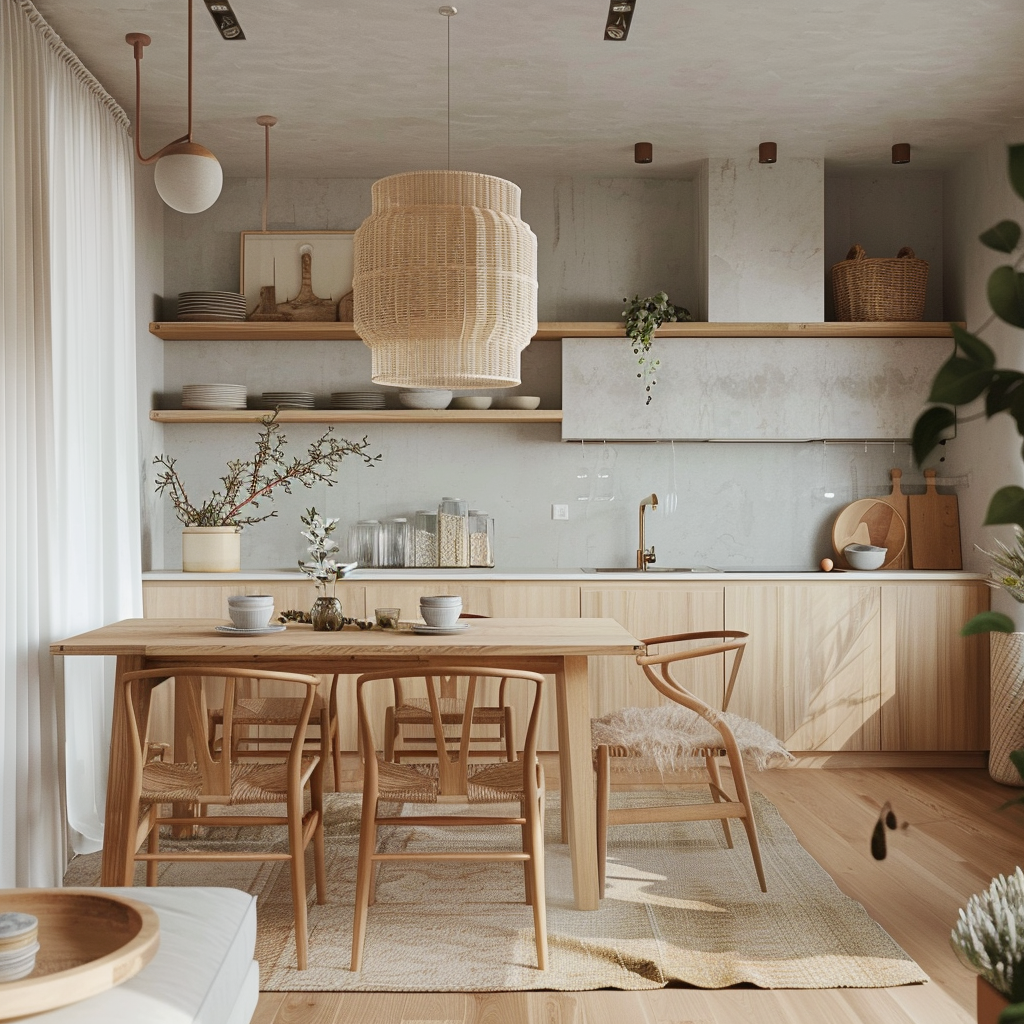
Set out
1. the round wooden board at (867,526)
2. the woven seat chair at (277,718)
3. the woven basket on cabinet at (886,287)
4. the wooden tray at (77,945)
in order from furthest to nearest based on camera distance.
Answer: the round wooden board at (867,526)
the woven basket on cabinet at (886,287)
the woven seat chair at (277,718)
the wooden tray at (77,945)

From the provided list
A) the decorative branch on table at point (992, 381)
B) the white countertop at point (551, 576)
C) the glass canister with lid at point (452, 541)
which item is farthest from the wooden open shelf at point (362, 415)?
the decorative branch on table at point (992, 381)

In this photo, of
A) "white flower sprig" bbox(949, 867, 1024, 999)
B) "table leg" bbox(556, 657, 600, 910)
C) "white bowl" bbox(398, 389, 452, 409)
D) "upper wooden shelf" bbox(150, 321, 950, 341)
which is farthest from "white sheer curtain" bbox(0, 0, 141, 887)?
"white flower sprig" bbox(949, 867, 1024, 999)

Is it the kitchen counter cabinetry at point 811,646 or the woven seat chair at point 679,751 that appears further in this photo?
the kitchen counter cabinetry at point 811,646

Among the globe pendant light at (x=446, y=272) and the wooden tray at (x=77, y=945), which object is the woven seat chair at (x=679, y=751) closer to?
the globe pendant light at (x=446, y=272)

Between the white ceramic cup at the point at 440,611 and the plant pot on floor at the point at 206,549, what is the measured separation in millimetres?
1878

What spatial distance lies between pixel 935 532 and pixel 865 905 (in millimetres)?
2609

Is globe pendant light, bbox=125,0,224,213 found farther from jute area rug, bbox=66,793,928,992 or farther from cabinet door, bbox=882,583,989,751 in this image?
cabinet door, bbox=882,583,989,751

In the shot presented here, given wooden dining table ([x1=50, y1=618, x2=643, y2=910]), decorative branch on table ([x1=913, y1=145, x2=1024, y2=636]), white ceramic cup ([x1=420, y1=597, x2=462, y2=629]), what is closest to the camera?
decorative branch on table ([x1=913, y1=145, x2=1024, y2=636])

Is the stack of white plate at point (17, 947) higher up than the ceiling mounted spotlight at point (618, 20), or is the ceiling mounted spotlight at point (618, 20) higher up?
the ceiling mounted spotlight at point (618, 20)

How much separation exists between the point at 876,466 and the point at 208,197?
370cm

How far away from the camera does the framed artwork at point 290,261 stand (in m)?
5.29

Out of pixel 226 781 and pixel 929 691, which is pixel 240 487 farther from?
pixel 929 691

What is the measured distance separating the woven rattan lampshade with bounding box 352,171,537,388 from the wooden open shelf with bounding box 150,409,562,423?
1.84 meters

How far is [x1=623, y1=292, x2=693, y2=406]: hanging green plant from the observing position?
5.02m
